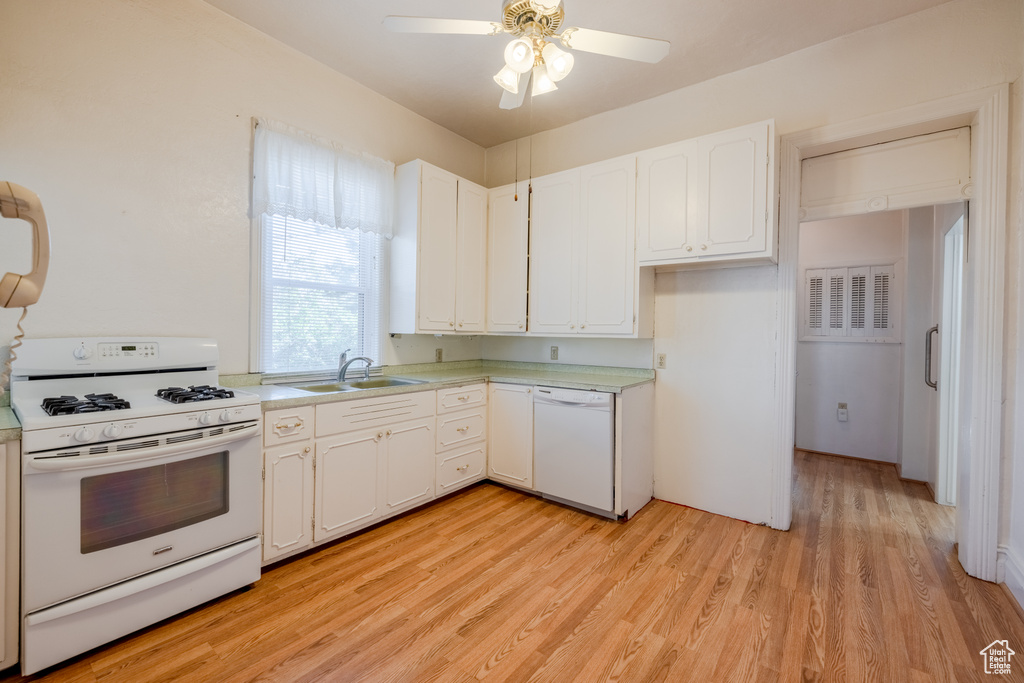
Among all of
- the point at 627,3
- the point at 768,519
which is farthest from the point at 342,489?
the point at 627,3

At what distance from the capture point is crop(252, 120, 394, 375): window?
259cm

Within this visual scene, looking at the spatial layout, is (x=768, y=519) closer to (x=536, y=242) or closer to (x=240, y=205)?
(x=536, y=242)

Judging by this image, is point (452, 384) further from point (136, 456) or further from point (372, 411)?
point (136, 456)

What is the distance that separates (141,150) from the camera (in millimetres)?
2145

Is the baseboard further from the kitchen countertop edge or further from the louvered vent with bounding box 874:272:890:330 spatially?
the louvered vent with bounding box 874:272:890:330

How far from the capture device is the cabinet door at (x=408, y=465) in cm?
268

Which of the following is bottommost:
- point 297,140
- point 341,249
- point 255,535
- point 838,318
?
point 255,535

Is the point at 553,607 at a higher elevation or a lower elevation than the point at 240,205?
lower

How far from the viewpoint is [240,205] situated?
98.2 inches

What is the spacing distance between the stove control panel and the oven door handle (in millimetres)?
652

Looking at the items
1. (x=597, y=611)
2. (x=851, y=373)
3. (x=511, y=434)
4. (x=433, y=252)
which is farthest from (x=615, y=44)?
(x=851, y=373)

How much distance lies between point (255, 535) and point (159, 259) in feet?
4.82

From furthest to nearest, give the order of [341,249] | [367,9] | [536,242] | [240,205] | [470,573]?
[536,242], [341,249], [240,205], [367,9], [470,573]

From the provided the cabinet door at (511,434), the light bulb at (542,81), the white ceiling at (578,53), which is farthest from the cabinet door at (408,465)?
the white ceiling at (578,53)
